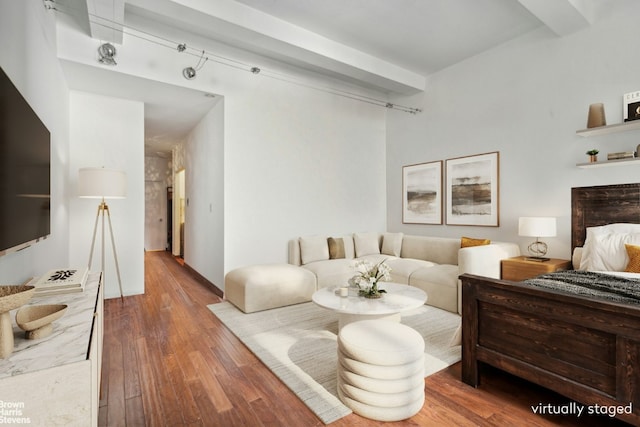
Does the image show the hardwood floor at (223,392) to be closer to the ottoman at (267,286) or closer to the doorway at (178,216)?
the ottoman at (267,286)

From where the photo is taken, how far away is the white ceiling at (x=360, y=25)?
10.2 feet

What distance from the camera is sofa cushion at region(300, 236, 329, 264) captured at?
185 inches

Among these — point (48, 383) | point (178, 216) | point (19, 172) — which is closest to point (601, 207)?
point (48, 383)

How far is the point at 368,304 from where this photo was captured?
2.65 metres

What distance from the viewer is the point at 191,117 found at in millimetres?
5270

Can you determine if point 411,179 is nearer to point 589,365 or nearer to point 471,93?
point 471,93

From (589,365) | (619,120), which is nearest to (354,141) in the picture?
(619,120)

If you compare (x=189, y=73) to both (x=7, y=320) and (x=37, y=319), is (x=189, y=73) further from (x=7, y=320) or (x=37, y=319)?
(x=7, y=320)

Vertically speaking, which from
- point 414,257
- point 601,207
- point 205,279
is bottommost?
point 205,279

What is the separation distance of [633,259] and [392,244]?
2917 mm

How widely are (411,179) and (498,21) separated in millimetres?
2473

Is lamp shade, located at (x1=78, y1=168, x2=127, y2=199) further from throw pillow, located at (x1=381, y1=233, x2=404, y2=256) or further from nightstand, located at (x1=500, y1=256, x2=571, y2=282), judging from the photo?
nightstand, located at (x1=500, y1=256, x2=571, y2=282)

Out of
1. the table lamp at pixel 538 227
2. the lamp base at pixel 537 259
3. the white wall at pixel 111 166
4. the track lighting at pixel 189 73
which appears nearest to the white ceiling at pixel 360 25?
the track lighting at pixel 189 73

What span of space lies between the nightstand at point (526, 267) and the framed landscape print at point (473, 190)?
0.84 metres
